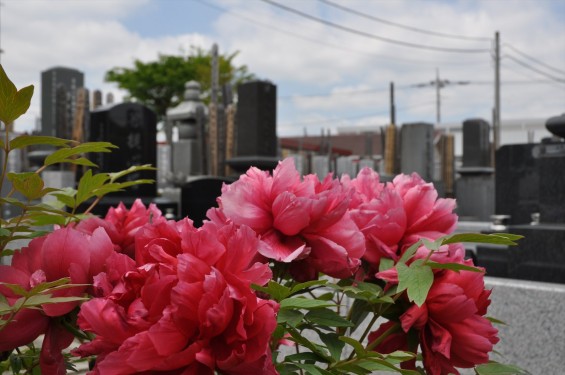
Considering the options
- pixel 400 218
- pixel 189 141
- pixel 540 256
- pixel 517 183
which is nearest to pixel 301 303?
pixel 400 218

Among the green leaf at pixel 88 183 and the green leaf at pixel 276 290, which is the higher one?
the green leaf at pixel 88 183

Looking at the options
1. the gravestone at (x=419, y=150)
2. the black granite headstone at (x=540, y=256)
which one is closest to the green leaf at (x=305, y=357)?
the black granite headstone at (x=540, y=256)

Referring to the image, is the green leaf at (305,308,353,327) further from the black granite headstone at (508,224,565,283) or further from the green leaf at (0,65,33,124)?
the black granite headstone at (508,224,565,283)

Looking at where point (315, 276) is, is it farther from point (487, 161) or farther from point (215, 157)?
point (487, 161)

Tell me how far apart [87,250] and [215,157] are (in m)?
10.7

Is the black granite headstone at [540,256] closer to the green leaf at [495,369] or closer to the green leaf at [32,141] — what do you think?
the green leaf at [495,369]

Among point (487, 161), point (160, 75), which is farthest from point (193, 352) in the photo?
point (160, 75)

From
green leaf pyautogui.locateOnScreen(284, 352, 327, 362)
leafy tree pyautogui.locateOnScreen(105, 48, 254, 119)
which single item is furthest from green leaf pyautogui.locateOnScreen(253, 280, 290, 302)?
leafy tree pyautogui.locateOnScreen(105, 48, 254, 119)

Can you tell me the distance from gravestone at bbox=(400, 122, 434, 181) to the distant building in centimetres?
612

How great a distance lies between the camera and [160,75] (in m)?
36.1

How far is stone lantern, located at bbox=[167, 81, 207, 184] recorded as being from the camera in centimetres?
1220

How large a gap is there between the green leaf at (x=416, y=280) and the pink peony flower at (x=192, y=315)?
7.0 inches

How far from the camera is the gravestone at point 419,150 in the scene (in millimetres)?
11023

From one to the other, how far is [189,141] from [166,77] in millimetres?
24292
